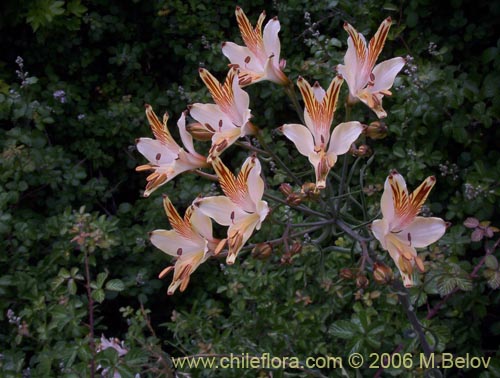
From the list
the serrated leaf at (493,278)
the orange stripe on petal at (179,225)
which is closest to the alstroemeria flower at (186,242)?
the orange stripe on petal at (179,225)

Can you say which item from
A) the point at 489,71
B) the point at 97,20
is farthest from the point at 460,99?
the point at 97,20

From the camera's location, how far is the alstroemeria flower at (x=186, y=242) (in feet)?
3.23

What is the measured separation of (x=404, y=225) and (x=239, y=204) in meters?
0.27

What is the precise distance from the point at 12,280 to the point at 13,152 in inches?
19.5

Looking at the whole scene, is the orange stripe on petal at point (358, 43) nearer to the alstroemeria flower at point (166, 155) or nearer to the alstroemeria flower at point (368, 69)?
the alstroemeria flower at point (368, 69)

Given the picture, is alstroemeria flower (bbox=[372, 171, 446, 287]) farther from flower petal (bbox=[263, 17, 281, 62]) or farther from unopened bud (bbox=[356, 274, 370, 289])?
Answer: flower petal (bbox=[263, 17, 281, 62])

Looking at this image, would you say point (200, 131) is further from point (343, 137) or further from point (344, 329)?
point (344, 329)

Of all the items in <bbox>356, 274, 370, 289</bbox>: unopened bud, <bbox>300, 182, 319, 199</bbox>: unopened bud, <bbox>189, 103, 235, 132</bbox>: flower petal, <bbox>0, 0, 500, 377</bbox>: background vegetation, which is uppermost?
<bbox>189, 103, 235, 132</bbox>: flower petal

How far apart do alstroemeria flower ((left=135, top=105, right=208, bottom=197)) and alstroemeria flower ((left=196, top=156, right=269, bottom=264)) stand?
0.14m

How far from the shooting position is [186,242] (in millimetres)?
1011

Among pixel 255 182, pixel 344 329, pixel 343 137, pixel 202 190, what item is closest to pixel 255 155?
pixel 255 182

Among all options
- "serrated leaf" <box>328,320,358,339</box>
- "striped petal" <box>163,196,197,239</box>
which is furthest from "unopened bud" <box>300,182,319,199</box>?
"serrated leaf" <box>328,320,358,339</box>

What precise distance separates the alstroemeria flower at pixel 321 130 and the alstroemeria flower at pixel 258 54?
0.14 metres

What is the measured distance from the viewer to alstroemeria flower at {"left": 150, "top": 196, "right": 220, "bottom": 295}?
3.23 ft
